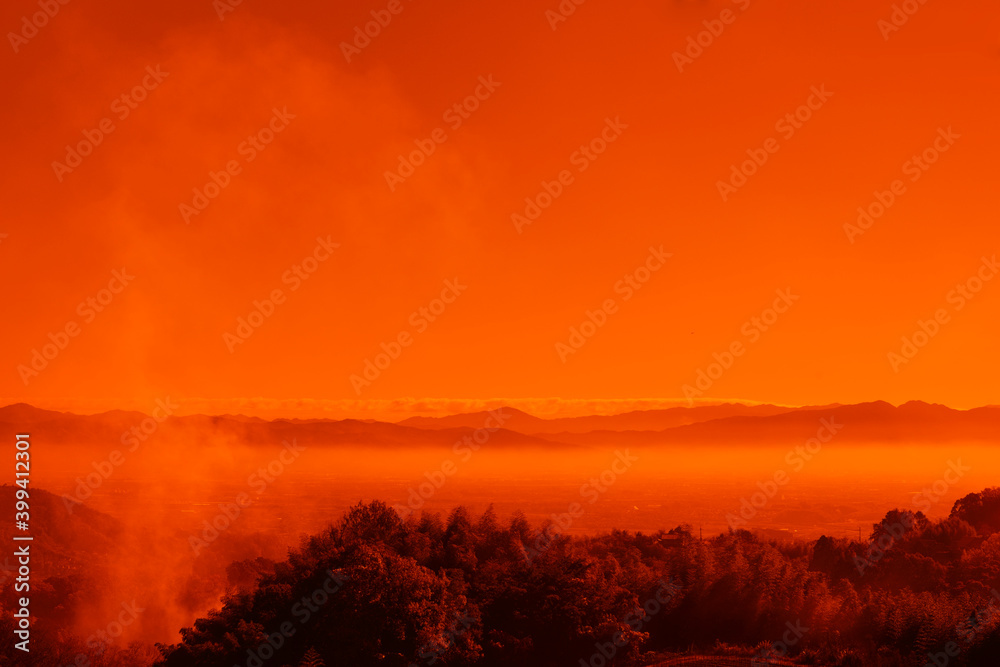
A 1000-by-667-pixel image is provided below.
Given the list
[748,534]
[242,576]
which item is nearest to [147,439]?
[242,576]

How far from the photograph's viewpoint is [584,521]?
165375mm

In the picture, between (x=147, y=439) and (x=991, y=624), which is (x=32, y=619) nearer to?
(x=991, y=624)

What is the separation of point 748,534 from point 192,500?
324ft

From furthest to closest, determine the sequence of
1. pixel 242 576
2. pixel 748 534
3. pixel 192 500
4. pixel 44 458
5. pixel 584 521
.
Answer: pixel 44 458 < pixel 584 521 < pixel 192 500 < pixel 748 534 < pixel 242 576

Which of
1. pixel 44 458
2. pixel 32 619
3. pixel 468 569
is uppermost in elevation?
pixel 44 458
